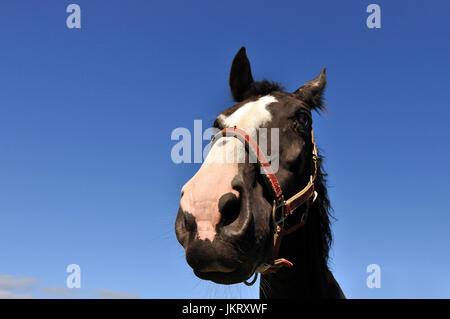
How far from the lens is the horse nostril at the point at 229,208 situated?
297cm

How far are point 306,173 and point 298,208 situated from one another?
39 centimetres

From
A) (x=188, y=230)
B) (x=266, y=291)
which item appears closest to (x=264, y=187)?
(x=188, y=230)

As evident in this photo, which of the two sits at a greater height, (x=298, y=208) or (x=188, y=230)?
(x=298, y=208)

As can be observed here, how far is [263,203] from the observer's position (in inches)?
133

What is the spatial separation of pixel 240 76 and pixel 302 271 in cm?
263

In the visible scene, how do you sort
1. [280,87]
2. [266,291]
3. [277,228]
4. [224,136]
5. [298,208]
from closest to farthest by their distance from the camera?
[277,228] < [224,136] < [298,208] < [266,291] < [280,87]

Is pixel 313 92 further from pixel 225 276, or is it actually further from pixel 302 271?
A: pixel 225 276

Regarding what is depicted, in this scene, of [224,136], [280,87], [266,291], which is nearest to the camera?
[224,136]

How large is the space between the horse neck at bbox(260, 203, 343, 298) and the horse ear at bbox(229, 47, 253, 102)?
6.11 feet

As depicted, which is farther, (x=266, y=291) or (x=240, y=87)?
(x=240, y=87)

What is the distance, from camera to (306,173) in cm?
418

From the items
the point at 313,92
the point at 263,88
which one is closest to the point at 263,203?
the point at 263,88
